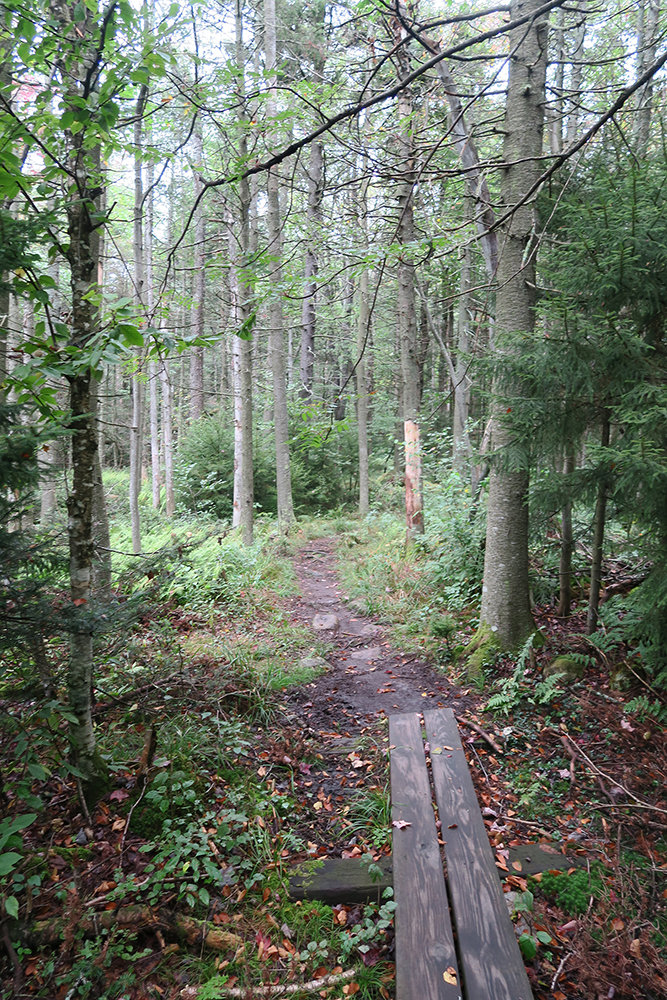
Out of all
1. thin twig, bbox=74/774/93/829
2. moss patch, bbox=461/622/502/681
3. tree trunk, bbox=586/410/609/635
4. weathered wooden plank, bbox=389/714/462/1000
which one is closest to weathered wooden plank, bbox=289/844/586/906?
weathered wooden plank, bbox=389/714/462/1000

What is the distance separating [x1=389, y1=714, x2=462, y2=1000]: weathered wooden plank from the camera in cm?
250

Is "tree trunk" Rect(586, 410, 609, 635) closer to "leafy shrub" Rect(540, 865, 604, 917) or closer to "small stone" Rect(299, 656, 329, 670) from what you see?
"leafy shrub" Rect(540, 865, 604, 917)

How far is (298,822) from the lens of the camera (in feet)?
12.4

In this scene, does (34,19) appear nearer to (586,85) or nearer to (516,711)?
(516,711)

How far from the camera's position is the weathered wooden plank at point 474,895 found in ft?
8.21

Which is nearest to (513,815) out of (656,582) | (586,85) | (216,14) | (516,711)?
(516,711)

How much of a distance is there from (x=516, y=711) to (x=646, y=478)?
241cm

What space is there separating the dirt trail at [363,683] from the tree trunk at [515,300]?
92 cm

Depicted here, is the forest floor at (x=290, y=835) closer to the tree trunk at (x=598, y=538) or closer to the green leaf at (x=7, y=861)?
the tree trunk at (x=598, y=538)

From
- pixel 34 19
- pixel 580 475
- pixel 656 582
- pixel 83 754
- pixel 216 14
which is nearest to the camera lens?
pixel 34 19

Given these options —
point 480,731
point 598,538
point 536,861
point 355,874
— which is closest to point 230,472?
point 598,538

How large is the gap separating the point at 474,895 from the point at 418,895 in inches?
12.1

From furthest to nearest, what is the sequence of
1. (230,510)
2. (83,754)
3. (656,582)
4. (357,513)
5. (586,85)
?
(357,513)
(230,510)
(586,85)
(656,582)
(83,754)

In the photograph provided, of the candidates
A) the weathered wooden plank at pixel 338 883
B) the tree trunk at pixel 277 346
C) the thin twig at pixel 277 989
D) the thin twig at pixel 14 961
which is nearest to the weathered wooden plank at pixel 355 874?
the weathered wooden plank at pixel 338 883
